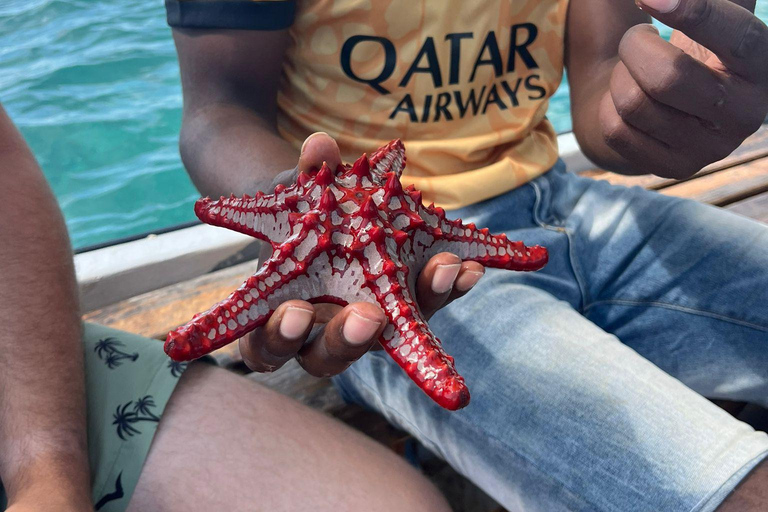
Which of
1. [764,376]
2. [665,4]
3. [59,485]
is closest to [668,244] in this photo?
[764,376]

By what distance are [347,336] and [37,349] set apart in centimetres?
85

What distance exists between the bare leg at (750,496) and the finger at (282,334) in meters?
0.87

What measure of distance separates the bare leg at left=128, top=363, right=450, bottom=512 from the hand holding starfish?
311 mm

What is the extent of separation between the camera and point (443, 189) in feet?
6.08

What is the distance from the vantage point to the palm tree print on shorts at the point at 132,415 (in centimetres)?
149

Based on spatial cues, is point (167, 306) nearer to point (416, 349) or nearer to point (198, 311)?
point (198, 311)

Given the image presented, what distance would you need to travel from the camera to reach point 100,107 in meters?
6.98

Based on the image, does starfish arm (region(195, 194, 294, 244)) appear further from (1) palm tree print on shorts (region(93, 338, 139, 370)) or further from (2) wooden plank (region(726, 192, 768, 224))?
(2) wooden plank (region(726, 192, 768, 224))

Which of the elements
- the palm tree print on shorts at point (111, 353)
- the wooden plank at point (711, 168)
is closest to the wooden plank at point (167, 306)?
the palm tree print on shorts at point (111, 353)

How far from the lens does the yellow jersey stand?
178 cm

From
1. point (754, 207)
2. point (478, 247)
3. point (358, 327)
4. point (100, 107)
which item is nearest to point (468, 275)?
point (478, 247)

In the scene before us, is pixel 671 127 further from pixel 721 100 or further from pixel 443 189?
pixel 443 189

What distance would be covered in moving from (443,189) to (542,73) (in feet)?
1.86

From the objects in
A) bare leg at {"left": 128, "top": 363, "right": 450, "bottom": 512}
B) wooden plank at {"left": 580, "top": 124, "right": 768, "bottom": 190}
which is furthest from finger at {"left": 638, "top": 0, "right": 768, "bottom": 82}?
wooden plank at {"left": 580, "top": 124, "right": 768, "bottom": 190}
